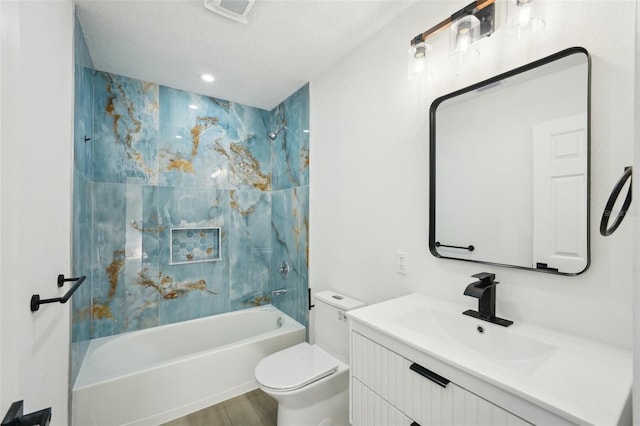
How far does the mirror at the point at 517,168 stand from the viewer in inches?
40.9

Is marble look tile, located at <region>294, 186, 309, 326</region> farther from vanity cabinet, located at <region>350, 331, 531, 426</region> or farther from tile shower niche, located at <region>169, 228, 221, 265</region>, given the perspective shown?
vanity cabinet, located at <region>350, 331, 531, 426</region>

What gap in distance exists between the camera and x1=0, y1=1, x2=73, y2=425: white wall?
59 cm

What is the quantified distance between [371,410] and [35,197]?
1.50 metres

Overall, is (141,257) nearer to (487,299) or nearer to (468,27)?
(487,299)

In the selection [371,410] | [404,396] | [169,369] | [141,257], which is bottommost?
[169,369]

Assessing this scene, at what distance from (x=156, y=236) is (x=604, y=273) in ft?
9.52

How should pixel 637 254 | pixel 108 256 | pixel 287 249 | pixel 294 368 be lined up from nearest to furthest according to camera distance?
pixel 637 254 < pixel 294 368 < pixel 108 256 < pixel 287 249

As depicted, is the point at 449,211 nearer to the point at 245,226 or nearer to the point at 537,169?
the point at 537,169

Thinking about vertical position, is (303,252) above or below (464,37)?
below

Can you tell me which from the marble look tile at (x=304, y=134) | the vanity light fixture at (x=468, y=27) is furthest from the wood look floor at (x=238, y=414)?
the vanity light fixture at (x=468, y=27)

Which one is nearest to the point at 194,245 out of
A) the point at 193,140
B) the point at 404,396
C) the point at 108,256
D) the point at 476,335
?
the point at 108,256

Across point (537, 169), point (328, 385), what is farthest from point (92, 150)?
point (537, 169)

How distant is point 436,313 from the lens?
132 centimetres

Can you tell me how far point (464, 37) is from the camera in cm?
129
